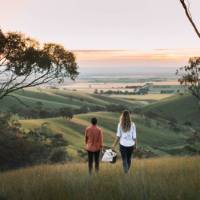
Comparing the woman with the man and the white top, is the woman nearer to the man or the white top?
the white top

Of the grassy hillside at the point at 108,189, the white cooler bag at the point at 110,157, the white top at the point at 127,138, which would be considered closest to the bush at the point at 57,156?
the white cooler bag at the point at 110,157

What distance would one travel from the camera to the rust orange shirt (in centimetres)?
1404

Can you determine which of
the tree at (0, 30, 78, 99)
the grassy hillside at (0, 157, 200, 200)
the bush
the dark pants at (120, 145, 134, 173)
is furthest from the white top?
the bush

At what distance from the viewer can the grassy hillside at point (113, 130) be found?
Result: 104 m

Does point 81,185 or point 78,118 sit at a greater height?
point 81,185

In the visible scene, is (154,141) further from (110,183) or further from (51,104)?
(110,183)

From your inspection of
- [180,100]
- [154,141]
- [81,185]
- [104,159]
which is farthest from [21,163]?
[180,100]

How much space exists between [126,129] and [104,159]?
36.5 inches

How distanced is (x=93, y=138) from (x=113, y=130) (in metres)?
111

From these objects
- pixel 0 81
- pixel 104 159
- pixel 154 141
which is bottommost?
pixel 154 141

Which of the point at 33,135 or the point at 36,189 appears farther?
the point at 33,135

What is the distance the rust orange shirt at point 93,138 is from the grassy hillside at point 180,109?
5725 inches

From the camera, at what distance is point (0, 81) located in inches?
997

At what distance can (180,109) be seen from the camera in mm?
174000
